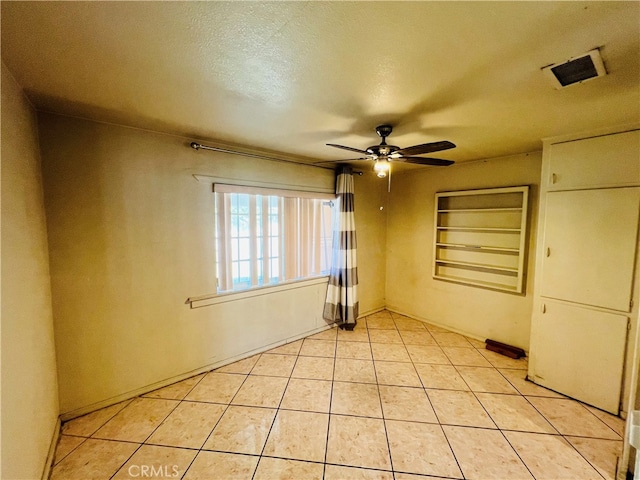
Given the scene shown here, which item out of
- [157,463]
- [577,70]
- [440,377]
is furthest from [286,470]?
[577,70]

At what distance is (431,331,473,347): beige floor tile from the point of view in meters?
3.13

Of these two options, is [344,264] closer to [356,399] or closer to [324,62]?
[356,399]

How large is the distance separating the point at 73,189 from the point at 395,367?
125 inches

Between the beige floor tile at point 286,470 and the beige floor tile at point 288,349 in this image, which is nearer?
the beige floor tile at point 286,470

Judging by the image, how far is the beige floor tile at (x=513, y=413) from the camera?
6.11 feet

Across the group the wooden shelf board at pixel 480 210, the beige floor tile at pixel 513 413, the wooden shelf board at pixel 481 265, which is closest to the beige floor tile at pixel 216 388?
the beige floor tile at pixel 513 413

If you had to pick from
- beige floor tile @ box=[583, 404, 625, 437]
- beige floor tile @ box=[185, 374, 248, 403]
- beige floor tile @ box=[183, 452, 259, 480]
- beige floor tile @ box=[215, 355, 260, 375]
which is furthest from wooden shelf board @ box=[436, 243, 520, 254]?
beige floor tile @ box=[183, 452, 259, 480]

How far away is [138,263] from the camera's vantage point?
2.12 m

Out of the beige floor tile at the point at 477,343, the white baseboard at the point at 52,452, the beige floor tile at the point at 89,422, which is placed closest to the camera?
the white baseboard at the point at 52,452

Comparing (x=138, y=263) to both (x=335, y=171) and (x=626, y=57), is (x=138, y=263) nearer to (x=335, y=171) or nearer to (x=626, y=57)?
(x=335, y=171)

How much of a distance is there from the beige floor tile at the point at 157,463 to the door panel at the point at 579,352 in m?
2.95

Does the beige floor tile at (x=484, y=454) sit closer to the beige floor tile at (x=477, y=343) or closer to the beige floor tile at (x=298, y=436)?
the beige floor tile at (x=298, y=436)

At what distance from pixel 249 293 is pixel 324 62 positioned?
2260 mm

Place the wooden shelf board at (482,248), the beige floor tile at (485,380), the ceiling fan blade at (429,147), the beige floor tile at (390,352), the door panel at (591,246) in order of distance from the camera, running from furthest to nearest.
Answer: the wooden shelf board at (482,248) → the beige floor tile at (390,352) → the beige floor tile at (485,380) → the door panel at (591,246) → the ceiling fan blade at (429,147)
